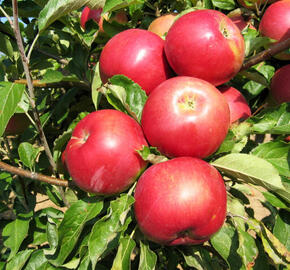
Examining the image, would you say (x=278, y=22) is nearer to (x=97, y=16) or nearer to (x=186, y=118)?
(x=186, y=118)

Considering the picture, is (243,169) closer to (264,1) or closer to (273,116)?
(273,116)

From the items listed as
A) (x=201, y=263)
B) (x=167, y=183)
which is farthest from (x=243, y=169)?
(x=201, y=263)

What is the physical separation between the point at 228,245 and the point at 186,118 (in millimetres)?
580

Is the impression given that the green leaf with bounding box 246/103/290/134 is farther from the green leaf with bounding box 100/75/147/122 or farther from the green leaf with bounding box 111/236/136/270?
the green leaf with bounding box 111/236/136/270

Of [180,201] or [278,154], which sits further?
[278,154]

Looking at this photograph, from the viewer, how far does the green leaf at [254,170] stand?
39.8 inches

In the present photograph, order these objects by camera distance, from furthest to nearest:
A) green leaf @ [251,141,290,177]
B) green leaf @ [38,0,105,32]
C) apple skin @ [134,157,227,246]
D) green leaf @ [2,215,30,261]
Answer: green leaf @ [2,215,30,261], green leaf @ [251,141,290,177], green leaf @ [38,0,105,32], apple skin @ [134,157,227,246]

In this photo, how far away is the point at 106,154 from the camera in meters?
1.03

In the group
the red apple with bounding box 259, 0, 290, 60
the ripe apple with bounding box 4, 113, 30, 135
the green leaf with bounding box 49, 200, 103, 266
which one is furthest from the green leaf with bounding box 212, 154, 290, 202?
the ripe apple with bounding box 4, 113, 30, 135

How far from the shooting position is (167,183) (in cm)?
Answer: 97

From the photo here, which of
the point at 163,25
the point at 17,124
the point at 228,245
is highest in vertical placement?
the point at 163,25

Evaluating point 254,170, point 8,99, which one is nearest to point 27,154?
point 8,99

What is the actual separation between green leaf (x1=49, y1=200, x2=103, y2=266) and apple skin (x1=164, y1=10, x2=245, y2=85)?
68 cm

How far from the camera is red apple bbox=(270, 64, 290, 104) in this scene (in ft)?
4.70
